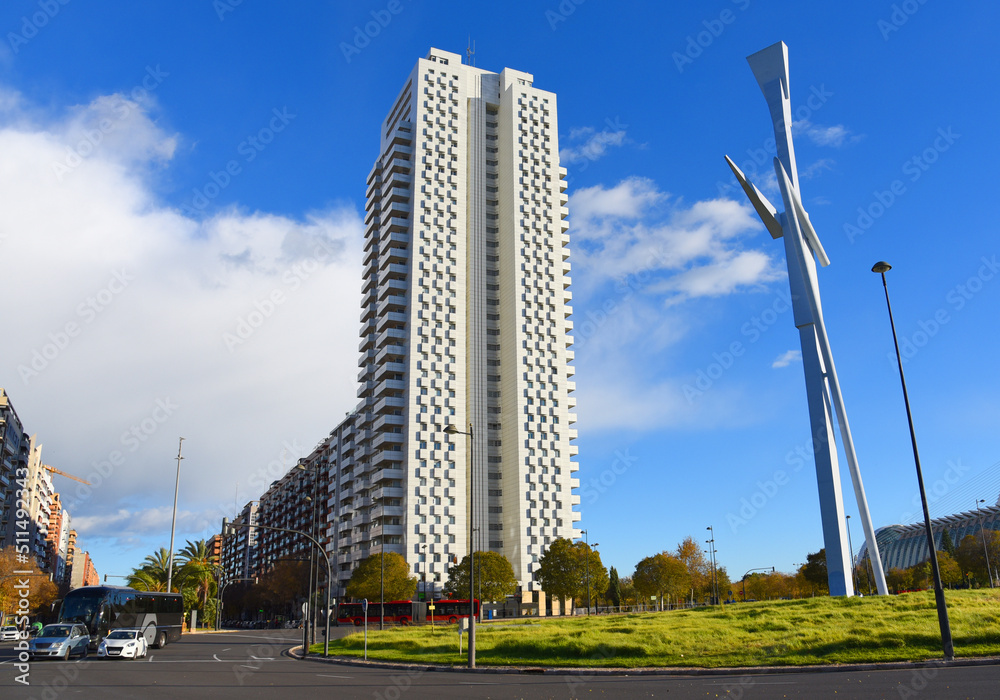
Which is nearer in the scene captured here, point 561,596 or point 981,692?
point 981,692

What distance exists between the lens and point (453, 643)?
34375 mm

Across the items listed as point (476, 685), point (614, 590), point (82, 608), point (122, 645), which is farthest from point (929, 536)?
point (614, 590)

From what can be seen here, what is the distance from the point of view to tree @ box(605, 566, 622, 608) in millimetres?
122338

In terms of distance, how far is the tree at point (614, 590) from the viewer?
122 m

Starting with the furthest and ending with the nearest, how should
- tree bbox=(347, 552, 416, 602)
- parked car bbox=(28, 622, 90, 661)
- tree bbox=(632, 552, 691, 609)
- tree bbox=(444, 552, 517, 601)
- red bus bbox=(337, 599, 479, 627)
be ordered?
tree bbox=(632, 552, 691, 609), tree bbox=(444, 552, 517, 601), tree bbox=(347, 552, 416, 602), red bus bbox=(337, 599, 479, 627), parked car bbox=(28, 622, 90, 661)

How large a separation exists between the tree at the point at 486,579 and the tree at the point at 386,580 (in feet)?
16.3

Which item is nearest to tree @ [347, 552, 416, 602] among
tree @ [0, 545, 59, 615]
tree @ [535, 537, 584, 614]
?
tree @ [535, 537, 584, 614]

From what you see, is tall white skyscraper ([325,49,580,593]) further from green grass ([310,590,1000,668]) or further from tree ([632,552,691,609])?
green grass ([310,590,1000,668])

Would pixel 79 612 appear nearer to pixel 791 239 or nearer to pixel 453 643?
pixel 453 643

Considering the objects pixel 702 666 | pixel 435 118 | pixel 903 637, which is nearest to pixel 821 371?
pixel 903 637

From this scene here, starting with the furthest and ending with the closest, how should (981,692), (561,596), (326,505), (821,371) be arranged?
(326,505)
(561,596)
(821,371)
(981,692)

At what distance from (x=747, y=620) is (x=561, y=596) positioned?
54810 millimetres

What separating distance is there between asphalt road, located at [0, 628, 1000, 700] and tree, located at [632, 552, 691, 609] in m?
63.6

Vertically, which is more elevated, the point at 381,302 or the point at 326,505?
the point at 381,302
